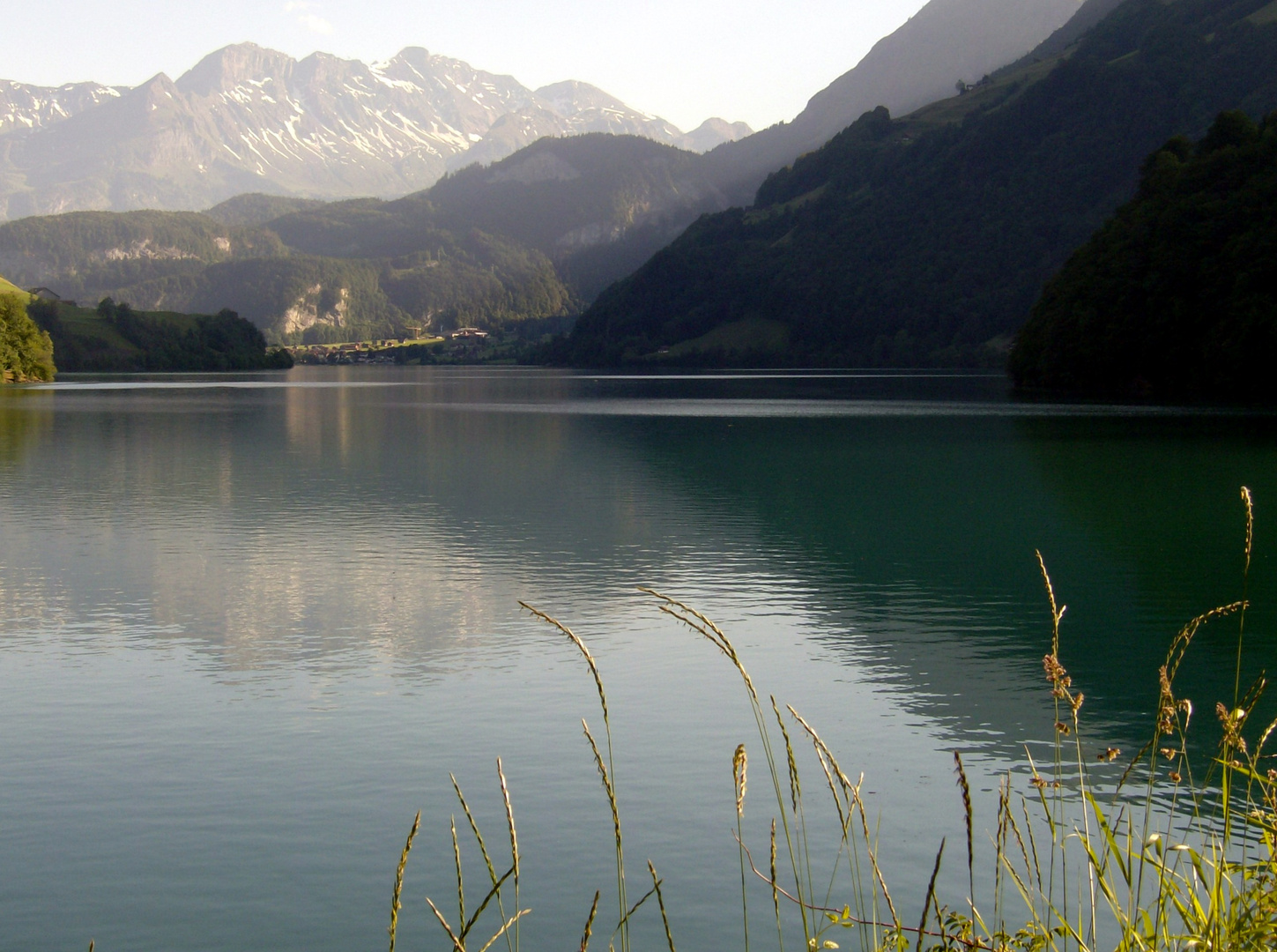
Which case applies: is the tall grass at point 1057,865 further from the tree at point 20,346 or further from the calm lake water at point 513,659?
the tree at point 20,346

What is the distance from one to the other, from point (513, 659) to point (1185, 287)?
78.5 m

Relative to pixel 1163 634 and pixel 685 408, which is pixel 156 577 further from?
pixel 685 408

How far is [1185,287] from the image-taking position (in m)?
82.8

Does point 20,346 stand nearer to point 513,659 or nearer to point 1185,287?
point 1185,287

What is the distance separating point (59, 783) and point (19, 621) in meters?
7.35

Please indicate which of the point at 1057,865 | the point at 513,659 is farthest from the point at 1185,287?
the point at 1057,865

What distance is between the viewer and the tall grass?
4.82 meters

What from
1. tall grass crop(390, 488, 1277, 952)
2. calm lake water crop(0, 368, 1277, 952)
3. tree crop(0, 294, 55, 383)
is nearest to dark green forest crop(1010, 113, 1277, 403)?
calm lake water crop(0, 368, 1277, 952)

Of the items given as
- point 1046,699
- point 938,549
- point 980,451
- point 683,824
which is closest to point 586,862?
point 683,824

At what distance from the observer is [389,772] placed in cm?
1084

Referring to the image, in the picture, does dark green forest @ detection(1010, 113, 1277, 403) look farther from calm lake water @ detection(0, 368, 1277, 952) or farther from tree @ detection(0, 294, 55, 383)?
tree @ detection(0, 294, 55, 383)

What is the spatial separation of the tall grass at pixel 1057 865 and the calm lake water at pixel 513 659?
324 millimetres

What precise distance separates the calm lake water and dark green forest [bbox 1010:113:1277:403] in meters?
40.8

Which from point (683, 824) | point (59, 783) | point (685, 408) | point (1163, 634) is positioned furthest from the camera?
point (685, 408)
